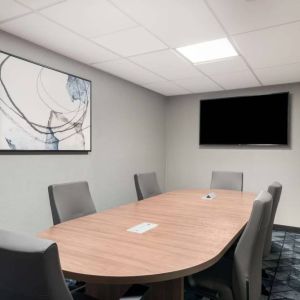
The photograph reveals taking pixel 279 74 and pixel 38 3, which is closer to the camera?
pixel 38 3

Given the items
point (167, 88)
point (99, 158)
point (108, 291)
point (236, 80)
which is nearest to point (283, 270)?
point (108, 291)

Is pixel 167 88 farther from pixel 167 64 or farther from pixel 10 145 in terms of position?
pixel 10 145

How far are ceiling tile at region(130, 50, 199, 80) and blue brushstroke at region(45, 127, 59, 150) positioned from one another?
4.34ft

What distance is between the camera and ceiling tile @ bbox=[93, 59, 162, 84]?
352 cm

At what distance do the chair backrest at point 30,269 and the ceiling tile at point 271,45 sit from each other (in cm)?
256

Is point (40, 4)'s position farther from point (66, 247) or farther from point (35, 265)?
point (35, 265)

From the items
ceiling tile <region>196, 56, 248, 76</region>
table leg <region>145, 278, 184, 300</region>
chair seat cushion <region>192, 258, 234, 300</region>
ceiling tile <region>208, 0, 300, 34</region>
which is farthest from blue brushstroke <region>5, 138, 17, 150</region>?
ceiling tile <region>196, 56, 248, 76</region>

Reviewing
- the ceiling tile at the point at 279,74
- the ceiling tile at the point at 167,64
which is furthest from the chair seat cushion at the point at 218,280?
the ceiling tile at the point at 279,74

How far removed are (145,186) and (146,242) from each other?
1880 mm

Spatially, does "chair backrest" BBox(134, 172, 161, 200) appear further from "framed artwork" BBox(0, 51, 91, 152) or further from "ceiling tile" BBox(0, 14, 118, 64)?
"ceiling tile" BBox(0, 14, 118, 64)

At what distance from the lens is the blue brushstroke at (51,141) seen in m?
3.05

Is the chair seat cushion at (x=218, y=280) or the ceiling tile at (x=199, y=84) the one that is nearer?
the chair seat cushion at (x=218, y=280)

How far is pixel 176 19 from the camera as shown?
7.43 feet

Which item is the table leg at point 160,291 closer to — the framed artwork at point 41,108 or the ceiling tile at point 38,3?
the framed artwork at point 41,108
